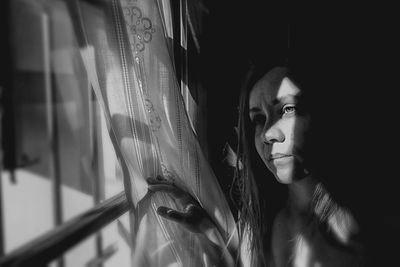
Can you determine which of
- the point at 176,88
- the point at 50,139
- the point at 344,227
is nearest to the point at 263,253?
the point at 344,227

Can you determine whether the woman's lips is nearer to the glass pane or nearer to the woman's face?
the woman's face

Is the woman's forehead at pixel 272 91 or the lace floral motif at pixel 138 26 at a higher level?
the lace floral motif at pixel 138 26

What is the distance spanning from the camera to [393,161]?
137 centimetres

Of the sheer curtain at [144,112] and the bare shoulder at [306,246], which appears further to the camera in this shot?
the bare shoulder at [306,246]

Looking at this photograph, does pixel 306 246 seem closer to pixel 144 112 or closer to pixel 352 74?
pixel 352 74

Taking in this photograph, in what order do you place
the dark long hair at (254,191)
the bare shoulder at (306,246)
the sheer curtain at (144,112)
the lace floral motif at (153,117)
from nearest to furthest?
the sheer curtain at (144,112), the lace floral motif at (153,117), the bare shoulder at (306,246), the dark long hair at (254,191)

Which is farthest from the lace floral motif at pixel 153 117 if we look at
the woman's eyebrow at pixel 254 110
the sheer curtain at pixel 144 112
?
the woman's eyebrow at pixel 254 110

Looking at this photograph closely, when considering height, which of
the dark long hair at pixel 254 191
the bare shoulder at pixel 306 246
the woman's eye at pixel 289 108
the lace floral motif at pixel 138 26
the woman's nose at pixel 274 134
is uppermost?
the lace floral motif at pixel 138 26

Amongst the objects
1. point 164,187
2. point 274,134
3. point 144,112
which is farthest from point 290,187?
point 144,112

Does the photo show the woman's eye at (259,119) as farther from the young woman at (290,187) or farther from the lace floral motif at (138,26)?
the lace floral motif at (138,26)

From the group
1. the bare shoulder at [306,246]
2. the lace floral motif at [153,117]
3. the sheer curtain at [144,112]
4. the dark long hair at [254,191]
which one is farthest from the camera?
the dark long hair at [254,191]

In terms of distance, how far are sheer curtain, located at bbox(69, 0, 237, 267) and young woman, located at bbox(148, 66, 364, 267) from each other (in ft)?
0.51

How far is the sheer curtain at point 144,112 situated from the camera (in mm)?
748

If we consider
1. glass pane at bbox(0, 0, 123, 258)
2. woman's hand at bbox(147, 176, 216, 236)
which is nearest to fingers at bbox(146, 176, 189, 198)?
woman's hand at bbox(147, 176, 216, 236)
